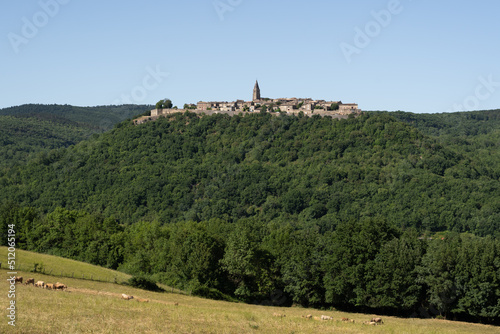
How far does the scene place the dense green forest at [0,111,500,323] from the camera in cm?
6038

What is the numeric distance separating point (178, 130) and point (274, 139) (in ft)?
98.7

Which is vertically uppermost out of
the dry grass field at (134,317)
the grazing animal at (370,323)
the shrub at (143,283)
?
the dry grass field at (134,317)

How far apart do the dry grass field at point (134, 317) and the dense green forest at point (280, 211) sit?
8439 millimetres

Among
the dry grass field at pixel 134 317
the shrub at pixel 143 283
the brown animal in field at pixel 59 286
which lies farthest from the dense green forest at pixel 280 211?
the brown animal in field at pixel 59 286

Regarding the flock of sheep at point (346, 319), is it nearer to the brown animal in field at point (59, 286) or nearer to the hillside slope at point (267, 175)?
the brown animal in field at point (59, 286)

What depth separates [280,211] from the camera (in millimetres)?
160500

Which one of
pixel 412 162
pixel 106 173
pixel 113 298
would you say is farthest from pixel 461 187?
pixel 113 298

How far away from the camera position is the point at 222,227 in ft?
289

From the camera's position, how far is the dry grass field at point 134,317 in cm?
3553

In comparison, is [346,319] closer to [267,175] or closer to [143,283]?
[143,283]

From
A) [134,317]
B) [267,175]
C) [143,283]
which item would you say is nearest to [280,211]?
[267,175]

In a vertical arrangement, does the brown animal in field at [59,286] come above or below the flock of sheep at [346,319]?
above

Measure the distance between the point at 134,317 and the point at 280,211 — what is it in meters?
122

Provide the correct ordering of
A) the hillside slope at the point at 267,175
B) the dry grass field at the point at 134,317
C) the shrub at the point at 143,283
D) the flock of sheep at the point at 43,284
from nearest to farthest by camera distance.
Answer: the dry grass field at the point at 134,317
the flock of sheep at the point at 43,284
the shrub at the point at 143,283
the hillside slope at the point at 267,175
